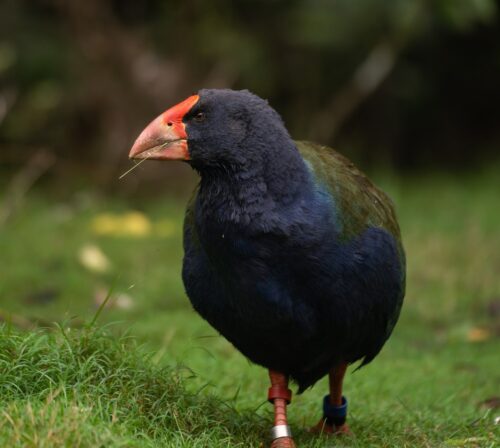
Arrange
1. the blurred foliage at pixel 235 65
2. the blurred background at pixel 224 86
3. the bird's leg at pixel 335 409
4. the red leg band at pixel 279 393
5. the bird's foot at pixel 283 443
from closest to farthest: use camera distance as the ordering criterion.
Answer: the bird's foot at pixel 283 443, the red leg band at pixel 279 393, the bird's leg at pixel 335 409, the blurred background at pixel 224 86, the blurred foliage at pixel 235 65

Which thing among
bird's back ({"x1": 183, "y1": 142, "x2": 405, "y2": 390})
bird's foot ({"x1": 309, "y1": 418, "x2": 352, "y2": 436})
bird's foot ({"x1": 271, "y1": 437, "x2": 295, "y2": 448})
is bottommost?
bird's foot ({"x1": 309, "y1": 418, "x2": 352, "y2": 436})

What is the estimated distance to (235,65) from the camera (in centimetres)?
956

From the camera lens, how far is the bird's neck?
11.1 ft

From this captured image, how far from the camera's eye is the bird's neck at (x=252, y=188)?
3.38 meters

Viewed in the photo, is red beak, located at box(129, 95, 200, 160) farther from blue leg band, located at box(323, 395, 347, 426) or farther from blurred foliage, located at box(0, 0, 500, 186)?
blurred foliage, located at box(0, 0, 500, 186)

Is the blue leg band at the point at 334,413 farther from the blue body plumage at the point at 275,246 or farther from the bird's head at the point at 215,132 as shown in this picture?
the bird's head at the point at 215,132

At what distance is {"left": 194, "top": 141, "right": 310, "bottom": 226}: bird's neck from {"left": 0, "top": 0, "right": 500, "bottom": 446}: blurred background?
275cm

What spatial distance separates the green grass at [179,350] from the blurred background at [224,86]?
3cm

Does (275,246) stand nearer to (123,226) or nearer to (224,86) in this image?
(123,226)

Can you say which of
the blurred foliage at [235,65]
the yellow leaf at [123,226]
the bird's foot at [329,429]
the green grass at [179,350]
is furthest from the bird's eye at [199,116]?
the blurred foliage at [235,65]

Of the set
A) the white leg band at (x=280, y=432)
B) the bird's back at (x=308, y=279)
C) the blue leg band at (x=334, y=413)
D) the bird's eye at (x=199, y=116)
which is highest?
the bird's eye at (x=199, y=116)

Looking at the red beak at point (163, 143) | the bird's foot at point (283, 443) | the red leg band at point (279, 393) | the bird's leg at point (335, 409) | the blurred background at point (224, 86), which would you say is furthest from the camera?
the blurred background at point (224, 86)

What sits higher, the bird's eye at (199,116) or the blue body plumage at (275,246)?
the bird's eye at (199,116)

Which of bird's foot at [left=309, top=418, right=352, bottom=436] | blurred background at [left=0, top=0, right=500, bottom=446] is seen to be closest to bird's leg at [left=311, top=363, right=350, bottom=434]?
bird's foot at [left=309, top=418, right=352, bottom=436]
